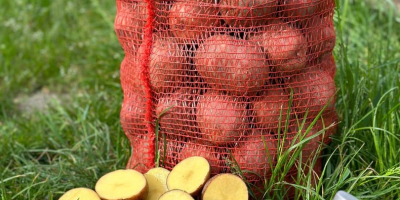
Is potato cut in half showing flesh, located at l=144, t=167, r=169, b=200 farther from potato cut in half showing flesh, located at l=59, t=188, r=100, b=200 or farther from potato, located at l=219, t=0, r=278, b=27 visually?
potato, located at l=219, t=0, r=278, b=27

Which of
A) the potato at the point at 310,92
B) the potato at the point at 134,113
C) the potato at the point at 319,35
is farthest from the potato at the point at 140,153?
the potato at the point at 319,35

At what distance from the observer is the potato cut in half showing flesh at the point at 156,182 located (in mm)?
1926

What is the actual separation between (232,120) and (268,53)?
26cm

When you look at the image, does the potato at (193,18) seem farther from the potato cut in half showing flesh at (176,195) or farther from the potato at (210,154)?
the potato cut in half showing flesh at (176,195)

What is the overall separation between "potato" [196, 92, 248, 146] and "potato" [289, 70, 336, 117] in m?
0.20

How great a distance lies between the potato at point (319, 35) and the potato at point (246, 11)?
173 mm

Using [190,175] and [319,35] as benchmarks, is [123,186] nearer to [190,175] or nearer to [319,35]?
[190,175]

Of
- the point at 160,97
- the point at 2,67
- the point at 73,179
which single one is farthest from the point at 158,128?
the point at 2,67

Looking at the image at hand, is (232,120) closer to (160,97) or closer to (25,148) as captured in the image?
(160,97)

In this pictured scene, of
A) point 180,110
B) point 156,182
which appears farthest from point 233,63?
point 156,182

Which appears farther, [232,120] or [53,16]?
[53,16]

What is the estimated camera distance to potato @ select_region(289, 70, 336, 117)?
1.92 metres

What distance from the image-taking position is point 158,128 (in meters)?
2.06

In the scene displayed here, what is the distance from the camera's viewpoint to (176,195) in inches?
69.1
